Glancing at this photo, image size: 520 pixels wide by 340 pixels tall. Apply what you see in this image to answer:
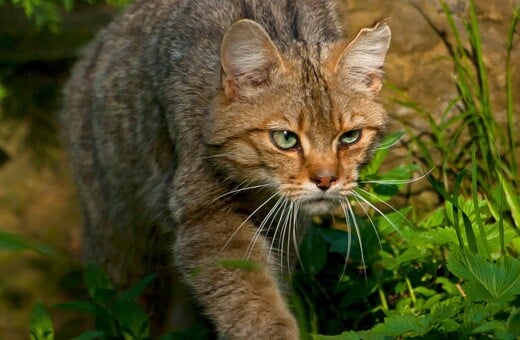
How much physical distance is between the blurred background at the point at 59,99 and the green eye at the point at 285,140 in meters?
1.53

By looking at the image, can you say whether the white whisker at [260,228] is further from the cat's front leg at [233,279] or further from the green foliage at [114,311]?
the green foliage at [114,311]

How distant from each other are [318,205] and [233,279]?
38cm

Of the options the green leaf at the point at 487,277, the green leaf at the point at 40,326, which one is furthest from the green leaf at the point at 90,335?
the green leaf at the point at 487,277

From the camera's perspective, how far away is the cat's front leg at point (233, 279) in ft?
11.0

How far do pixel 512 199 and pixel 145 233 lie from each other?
1.65 m

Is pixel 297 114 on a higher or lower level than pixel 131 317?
higher

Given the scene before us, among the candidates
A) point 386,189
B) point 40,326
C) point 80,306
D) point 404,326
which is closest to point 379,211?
point 386,189

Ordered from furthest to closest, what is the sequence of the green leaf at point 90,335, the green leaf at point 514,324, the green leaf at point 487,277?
the green leaf at point 90,335 → the green leaf at point 487,277 → the green leaf at point 514,324

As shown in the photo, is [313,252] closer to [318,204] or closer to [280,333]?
[318,204]

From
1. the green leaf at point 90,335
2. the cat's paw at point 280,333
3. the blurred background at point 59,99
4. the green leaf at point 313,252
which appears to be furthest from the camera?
the blurred background at point 59,99

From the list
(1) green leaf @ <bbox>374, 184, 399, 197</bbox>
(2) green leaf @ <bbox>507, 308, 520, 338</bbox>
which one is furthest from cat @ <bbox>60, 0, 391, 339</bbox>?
(2) green leaf @ <bbox>507, 308, 520, 338</bbox>

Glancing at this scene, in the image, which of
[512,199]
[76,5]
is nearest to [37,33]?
[76,5]

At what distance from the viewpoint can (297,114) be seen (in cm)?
343

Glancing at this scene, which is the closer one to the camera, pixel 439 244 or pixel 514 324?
pixel 514 324
